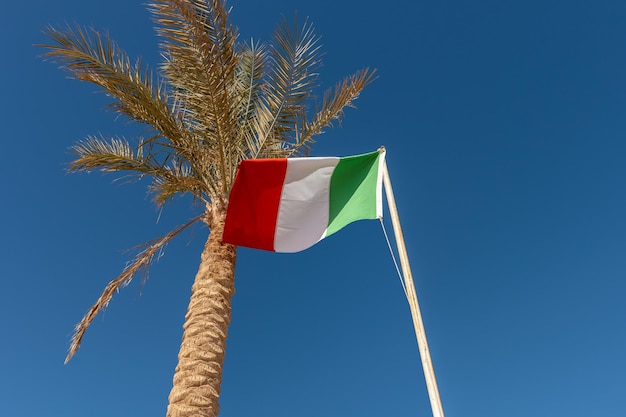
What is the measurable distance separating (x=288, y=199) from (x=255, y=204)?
0.48 metres

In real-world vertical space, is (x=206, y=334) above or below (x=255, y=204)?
below

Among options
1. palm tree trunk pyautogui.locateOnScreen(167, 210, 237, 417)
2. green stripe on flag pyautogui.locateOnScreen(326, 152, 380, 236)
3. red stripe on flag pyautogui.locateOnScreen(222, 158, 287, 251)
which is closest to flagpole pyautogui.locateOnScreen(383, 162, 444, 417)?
green stripe on flag pyautogui.locateOnScreen(326, 152, 380, 236)

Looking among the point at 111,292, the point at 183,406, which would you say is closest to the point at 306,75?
the point at 111,292

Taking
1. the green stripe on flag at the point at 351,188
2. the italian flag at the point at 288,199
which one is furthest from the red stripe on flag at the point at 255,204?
the green stripe on flag at the point at 351,188

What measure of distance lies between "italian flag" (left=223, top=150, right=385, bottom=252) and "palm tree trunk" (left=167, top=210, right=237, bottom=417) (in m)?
0.39

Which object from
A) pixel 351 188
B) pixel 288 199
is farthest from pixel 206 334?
pixel 351 188

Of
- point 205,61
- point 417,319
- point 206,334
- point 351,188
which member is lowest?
point 417,319

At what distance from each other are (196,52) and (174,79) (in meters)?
1.39

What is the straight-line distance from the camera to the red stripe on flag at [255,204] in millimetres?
6742

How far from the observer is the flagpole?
3.66m

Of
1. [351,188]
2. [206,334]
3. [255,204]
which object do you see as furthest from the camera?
[255,204]

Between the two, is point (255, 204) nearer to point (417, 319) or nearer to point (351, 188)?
point (351, 188)

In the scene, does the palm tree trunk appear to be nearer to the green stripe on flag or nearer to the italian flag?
the italian flag

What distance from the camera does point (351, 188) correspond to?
6.54 meters
